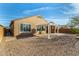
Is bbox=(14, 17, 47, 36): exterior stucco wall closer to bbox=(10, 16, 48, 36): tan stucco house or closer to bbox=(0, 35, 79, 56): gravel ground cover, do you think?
bbox=(10, 16, 48, 36): tan stucco house

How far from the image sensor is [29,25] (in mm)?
4773

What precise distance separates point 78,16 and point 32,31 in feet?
1.56

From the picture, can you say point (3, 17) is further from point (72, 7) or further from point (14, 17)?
point (72, 7)

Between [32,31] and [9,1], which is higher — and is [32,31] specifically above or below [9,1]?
below

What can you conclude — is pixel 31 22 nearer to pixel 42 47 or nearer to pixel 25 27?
pixel 25 27

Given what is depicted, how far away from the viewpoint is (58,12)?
478 cm

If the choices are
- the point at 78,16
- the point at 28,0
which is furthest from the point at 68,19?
the point at 28,0

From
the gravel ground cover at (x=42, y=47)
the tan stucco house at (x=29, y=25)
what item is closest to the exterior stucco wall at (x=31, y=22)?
the tan stucco house at (x=29, y=25)

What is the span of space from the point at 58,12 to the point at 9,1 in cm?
49

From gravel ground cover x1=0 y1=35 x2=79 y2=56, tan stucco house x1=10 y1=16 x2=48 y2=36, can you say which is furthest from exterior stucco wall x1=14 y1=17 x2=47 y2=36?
gravel ground cover x1=0 y1=35 x2=79 y2=56

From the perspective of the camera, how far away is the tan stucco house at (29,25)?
15.6 feet

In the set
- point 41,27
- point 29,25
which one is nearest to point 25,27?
point 29,25

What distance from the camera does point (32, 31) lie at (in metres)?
4.80

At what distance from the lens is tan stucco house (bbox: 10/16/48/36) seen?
15.6ft
